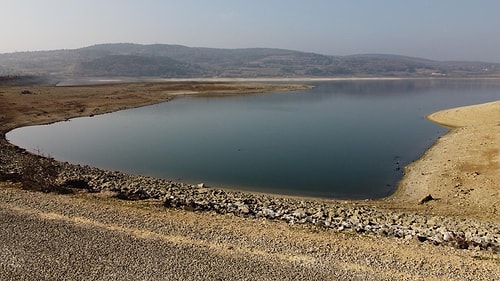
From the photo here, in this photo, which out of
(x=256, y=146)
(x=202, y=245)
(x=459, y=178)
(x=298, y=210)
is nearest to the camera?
(x=202, y=245)

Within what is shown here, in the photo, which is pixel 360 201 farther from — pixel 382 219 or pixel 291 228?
pixel 291 228

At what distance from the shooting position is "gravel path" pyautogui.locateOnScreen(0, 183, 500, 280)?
9453mm

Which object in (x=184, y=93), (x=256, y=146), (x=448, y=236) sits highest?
(x=184, y=93)

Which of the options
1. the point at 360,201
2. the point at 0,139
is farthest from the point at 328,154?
the point at 0,139

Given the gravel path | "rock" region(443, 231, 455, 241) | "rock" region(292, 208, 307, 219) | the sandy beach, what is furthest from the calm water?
the gravel path

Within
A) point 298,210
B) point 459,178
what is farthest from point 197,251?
point 459,178

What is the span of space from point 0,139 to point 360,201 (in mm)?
27515

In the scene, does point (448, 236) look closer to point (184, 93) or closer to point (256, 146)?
point (256, 146)

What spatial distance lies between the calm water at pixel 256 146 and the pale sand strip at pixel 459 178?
1.19 meters

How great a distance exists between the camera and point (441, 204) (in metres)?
17.3

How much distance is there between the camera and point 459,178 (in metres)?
20.8

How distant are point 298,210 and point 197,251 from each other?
231 inches

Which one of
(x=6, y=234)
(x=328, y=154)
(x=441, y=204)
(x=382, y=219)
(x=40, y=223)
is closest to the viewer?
(x=6, y=234)

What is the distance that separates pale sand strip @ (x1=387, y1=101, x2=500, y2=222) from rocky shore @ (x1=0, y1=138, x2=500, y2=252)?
217 cm
